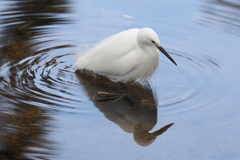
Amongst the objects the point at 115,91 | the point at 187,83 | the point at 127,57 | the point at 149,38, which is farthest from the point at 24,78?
the point at 187,83

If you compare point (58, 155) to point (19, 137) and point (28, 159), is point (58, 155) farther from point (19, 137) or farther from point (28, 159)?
point (19, 137)

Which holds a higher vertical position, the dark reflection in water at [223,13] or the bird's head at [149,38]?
the bird's head at [149,38]

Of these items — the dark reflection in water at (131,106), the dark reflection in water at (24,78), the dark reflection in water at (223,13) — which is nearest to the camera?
the dark reflection in water at (24,78)

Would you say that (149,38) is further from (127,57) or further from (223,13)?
(223,13)

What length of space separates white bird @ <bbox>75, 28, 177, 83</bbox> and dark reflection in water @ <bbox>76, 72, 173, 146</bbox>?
10 cm

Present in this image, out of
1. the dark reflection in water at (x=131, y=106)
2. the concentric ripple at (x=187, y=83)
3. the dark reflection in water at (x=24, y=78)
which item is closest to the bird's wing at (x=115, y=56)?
the dark reflection in water at (x=131, y=106)

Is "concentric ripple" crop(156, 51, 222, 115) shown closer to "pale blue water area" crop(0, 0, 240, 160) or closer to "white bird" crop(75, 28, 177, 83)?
"pale blue water area" crop(0, 0, 240, 160)

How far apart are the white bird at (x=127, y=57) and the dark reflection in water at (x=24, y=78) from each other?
Result: 0.68 meters

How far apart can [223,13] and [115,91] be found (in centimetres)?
292

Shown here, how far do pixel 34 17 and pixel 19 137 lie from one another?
3007 millimetres

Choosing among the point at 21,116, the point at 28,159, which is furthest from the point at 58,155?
the point at 21,116

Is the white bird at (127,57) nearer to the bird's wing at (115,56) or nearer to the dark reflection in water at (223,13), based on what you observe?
the bird's wing at (115,56)

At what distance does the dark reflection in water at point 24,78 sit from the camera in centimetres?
283

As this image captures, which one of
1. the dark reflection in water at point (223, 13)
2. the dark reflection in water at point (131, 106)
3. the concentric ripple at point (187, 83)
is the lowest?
the dark reflection in water at point (131, 106)
